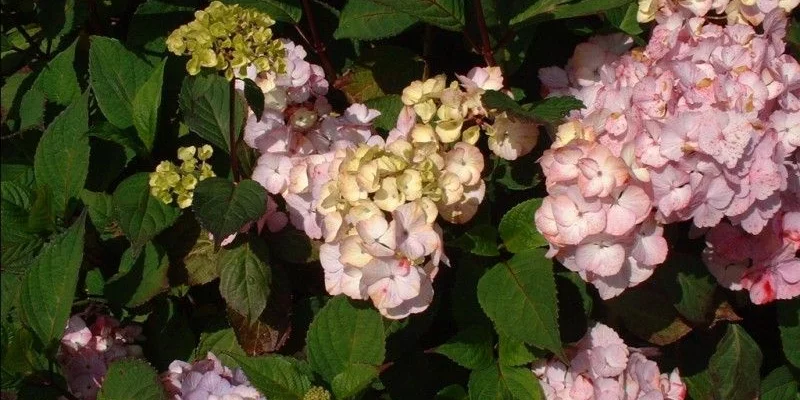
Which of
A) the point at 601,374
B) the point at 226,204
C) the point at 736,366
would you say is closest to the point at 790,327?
the point at 736,366

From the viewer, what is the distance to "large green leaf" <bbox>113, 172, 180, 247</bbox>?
1736mm

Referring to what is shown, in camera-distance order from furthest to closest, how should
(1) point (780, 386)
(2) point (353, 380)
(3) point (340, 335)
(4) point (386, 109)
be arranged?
(1) point (780, 386) < (4) point (386, 109) < (3) point (340, 335) < (2) point (353, 380)

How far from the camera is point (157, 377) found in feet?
5.57

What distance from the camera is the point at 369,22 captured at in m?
1.96

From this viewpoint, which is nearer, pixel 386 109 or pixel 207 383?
pixel 207 383

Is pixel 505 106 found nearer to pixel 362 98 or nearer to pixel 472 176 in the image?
pixel 472 176

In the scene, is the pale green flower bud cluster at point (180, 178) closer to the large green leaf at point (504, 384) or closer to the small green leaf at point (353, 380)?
the small green leaf at point (353, 380)

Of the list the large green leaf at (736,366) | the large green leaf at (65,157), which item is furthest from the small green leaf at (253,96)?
the large green leaf at (736,366)

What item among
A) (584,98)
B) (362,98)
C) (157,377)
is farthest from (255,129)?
(584,98)

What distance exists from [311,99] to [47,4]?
68 cm

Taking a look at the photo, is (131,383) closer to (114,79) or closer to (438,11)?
(114,79)

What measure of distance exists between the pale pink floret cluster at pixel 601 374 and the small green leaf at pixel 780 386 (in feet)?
1.10

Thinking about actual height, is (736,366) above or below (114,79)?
below

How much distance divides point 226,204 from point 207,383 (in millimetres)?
362
